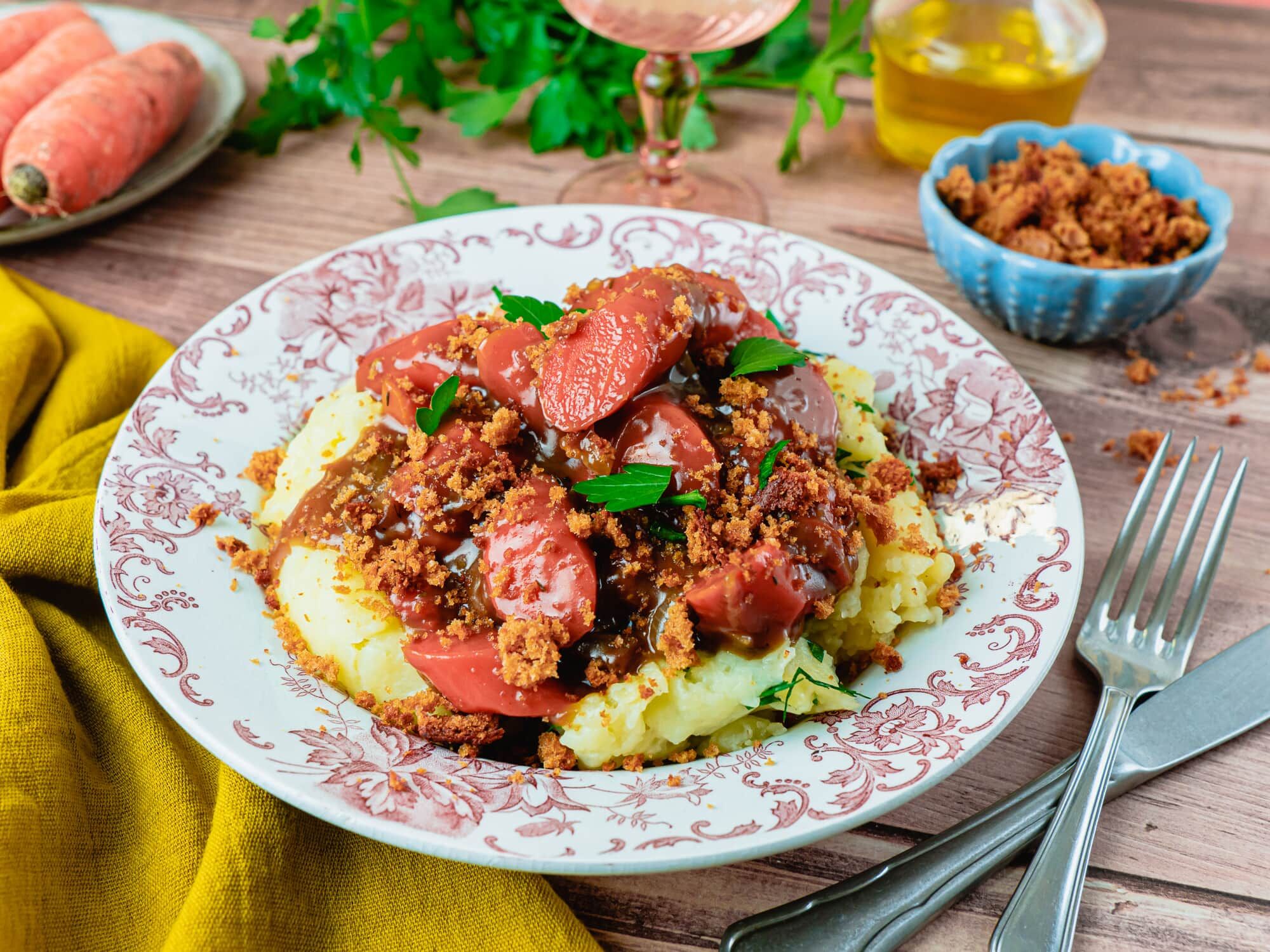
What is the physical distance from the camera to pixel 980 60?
12.7 ft

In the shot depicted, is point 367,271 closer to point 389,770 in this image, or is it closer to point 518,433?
point 518,433

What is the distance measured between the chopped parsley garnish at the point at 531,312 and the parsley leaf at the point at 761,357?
1.27 feet

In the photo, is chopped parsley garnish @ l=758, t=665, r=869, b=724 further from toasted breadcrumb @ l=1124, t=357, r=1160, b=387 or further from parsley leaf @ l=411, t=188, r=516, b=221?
parsley leaf @ l=411, t=188, r=516, b=221

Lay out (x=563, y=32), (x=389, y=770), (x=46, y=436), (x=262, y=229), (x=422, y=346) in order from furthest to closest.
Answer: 1. (x=563, y=32)
2. (x=262, y=229)
3. (x=46, y=436)
4. (x=422, y=346)
5. (x=389, y=770)

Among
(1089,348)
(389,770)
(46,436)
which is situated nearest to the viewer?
(389,770)

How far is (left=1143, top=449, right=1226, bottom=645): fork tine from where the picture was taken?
95.9 inches

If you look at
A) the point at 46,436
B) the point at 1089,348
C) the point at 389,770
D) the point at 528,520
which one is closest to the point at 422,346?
the point at 528,520

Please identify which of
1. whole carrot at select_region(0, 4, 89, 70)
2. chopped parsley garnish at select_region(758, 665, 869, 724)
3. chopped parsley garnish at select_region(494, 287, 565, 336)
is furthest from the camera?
whole carrot at select_region(0, 4, 89, 70)

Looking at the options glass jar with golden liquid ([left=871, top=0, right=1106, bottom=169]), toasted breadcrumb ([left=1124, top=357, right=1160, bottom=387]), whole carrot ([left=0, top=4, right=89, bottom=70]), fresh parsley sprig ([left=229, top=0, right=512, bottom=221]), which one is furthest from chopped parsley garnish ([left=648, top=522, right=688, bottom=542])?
whole carrot ([left=0, top=4, right=89, bottom=70])

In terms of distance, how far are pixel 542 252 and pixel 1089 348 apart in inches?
67.1

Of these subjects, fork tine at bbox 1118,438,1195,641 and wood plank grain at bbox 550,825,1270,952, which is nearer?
wood plank grain at bbox 550,825,1270,952

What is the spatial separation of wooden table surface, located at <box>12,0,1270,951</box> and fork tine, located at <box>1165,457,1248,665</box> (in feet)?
0.51

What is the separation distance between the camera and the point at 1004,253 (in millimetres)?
3064

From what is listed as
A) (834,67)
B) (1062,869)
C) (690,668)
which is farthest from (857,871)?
(834,67)
